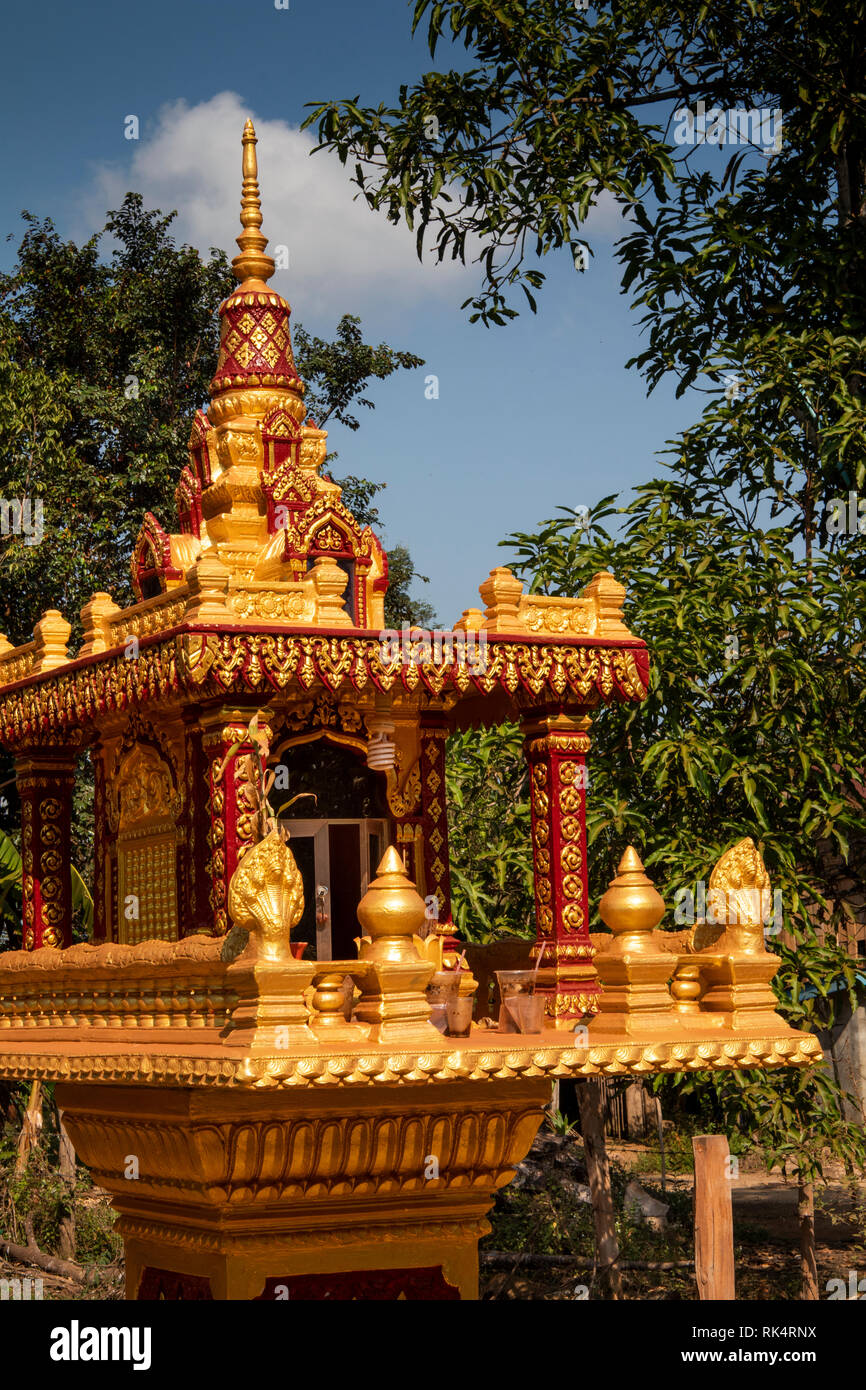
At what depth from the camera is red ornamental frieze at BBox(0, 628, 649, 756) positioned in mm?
10133

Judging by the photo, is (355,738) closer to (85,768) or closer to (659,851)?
(659,851)

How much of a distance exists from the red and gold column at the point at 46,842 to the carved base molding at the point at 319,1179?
11.6 feet

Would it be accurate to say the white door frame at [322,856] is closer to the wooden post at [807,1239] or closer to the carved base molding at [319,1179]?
the carved base molding at [319,1179]

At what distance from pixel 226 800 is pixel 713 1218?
4040mm

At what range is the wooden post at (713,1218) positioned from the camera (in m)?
10.8

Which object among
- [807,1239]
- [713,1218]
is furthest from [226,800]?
[807,1239]

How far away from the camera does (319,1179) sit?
9.07m

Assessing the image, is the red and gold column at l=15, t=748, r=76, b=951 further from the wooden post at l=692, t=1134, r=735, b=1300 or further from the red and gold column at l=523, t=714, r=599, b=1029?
the wooden post at l=692, t=1134, r=735, b=1300

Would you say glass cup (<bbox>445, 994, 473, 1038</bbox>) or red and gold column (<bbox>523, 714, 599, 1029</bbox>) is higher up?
red and gold column (<bbox>523, 714, 599, 1029</bbox>)

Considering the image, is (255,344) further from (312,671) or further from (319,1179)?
(319,1179)

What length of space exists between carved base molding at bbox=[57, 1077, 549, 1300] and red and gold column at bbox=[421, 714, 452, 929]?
8.58 feet

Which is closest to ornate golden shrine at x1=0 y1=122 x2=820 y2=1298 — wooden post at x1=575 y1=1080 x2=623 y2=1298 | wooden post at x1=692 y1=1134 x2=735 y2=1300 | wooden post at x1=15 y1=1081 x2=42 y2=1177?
wooden post at x1=692 y1=1134 x2=735 y2=1300

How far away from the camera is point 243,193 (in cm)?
1248
